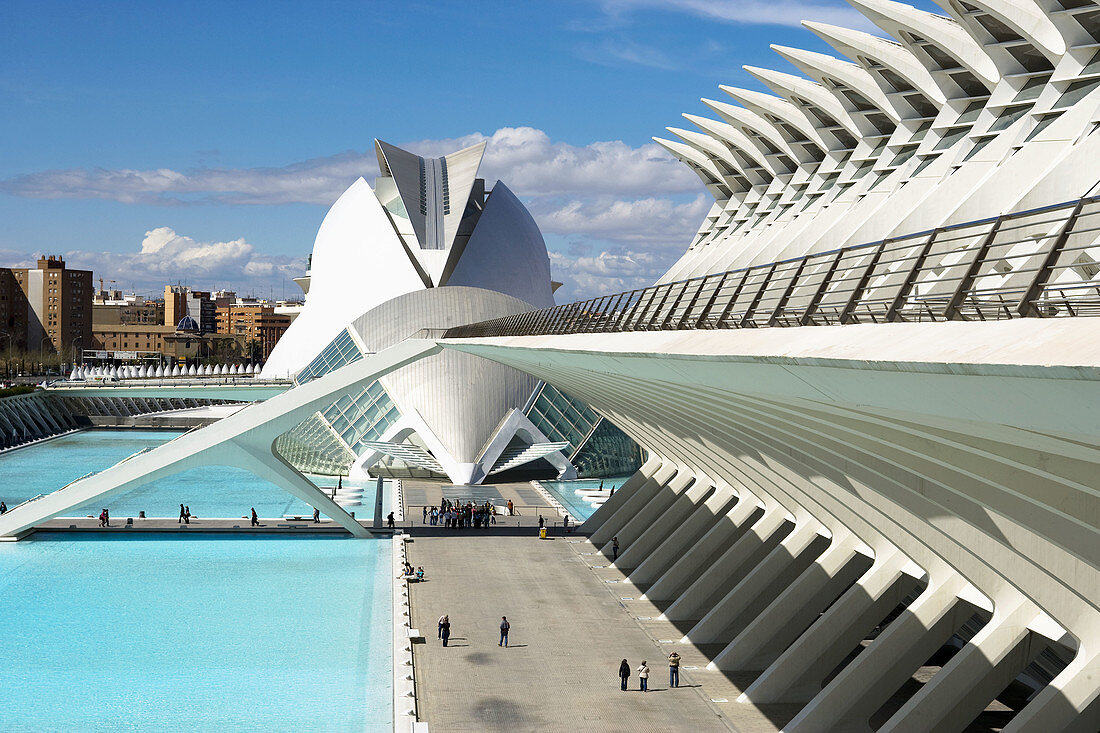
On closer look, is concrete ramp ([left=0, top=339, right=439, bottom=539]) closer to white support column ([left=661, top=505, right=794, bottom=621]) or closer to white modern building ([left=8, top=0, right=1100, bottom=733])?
white modern building ([left=8, top=0, right=1100, bottom=733])

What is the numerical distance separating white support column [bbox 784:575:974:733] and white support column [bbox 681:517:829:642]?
4.31 metres

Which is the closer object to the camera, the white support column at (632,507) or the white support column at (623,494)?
the white support column at (632,507)

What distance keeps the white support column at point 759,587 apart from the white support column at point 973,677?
5.72 meters

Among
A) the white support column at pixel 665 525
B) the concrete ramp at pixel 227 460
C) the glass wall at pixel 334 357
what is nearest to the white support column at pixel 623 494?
the white support column at pixel 665 525

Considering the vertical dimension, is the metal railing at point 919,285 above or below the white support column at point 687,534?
above

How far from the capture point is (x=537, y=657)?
18.0m

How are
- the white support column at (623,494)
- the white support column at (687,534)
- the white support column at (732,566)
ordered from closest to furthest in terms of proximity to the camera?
the white support column at (732,566) → the white support column at (687,534) → the white support column at (623,494)

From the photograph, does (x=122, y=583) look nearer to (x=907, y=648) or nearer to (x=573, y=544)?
(x=573, y=544)

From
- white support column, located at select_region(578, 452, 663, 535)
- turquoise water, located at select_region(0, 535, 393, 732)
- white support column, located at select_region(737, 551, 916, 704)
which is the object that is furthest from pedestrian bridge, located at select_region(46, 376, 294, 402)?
white support column, located at select_region(737, 551, 916, 704)

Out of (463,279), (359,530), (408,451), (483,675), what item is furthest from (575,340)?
(463,279)

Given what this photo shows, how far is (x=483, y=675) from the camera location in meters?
17.0

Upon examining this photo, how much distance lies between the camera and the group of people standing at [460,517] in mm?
31766

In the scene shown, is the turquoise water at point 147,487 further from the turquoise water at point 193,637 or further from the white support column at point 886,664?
the white support column at point 886,664

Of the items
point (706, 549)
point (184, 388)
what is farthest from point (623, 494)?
point (184, 388)
